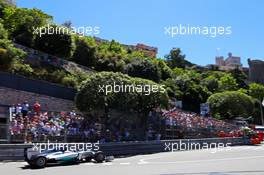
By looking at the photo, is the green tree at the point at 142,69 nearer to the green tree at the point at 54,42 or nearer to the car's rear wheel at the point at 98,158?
the green tree at the point at 54,42

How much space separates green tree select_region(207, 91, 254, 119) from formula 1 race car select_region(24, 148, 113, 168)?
47111mm

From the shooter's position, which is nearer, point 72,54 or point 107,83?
point 107,83

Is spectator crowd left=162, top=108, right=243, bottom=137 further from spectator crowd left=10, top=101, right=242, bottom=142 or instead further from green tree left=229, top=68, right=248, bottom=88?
green tree left=229, top=68, right=248, bottom=88

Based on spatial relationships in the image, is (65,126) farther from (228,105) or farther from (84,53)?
(228,105)

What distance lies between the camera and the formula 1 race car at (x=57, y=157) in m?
18.7

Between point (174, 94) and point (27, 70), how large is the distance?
111ft

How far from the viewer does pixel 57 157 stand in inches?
761

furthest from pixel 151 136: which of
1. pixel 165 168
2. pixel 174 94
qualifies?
pixel 174 94

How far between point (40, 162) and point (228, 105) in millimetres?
50872

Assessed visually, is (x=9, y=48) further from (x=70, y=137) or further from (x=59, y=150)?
(x=59, y=150)

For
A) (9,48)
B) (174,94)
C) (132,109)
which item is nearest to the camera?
(132,109)

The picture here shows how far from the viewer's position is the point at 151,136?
33.2 meters

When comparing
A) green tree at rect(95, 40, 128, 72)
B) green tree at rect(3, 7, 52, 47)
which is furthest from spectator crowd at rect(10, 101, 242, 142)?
green tree at rect(95, 40, 128, 72)

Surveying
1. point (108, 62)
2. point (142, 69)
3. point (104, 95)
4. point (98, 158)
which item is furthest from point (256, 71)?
point (98, 158)
